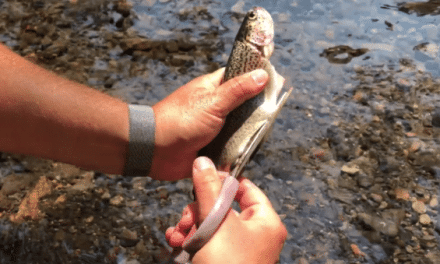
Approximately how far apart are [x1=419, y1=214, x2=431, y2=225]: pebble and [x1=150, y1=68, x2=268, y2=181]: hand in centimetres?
159

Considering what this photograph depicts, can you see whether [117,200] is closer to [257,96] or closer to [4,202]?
[4,202]

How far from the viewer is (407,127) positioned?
3.50 m

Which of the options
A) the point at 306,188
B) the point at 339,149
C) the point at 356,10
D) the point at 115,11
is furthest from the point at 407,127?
the point at 115,11

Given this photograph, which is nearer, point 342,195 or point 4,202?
point 4,202

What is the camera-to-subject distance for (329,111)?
3.70 m

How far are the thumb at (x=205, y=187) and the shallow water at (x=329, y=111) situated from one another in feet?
3.54

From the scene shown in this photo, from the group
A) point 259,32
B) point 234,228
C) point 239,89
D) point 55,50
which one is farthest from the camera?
point 55,50

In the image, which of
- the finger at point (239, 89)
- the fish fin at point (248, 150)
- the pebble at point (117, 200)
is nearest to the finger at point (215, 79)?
the finger at point (239, 89)

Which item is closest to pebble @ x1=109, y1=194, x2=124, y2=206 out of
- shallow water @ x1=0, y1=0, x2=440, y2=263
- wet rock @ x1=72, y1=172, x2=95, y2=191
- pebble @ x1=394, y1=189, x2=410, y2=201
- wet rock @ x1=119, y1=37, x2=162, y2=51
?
shallow water @ x1=0, y1=0, x2=440, y2=263

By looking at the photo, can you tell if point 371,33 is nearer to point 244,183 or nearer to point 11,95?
point 244,183

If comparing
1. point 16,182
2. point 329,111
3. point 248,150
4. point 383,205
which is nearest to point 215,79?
point 248,150

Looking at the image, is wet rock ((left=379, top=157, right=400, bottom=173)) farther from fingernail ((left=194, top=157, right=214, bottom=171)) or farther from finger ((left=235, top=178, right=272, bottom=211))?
fingernail ((left=194, top=157, right=214, bottom=171))

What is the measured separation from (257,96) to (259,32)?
15.3 inches

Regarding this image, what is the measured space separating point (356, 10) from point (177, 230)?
3655 mm
